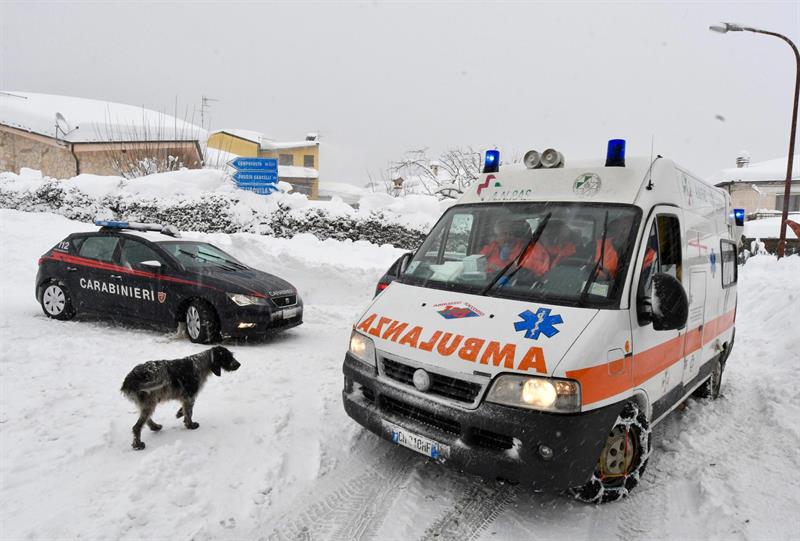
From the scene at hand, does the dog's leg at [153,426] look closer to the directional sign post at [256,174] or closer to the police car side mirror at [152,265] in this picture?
the police car side mirror at [152,265]

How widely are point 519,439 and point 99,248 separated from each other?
7.10m

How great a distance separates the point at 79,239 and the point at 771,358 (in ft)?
35.4

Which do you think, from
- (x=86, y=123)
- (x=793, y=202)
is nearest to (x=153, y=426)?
(x=86, y=123)

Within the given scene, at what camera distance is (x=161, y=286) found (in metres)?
6.83

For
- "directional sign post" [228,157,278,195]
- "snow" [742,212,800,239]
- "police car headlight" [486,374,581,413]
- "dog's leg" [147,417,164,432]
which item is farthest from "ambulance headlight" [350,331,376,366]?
"snow" [742,212,800,239]

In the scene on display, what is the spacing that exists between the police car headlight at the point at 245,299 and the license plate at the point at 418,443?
388 cm

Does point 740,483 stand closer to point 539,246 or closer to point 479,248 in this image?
point 539,246

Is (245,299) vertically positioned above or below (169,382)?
above

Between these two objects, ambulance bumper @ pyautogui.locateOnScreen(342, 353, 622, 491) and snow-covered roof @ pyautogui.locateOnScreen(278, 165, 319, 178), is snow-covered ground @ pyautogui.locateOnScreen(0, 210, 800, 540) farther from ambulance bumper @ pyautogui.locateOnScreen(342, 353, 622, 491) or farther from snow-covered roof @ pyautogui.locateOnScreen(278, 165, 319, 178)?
snow-covered roof @ pyautogui.locateOnScreen(278, 165, 319, 178)

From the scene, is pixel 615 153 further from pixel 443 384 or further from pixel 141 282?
pixel 141 282

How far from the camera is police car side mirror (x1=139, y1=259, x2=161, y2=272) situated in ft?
22.3

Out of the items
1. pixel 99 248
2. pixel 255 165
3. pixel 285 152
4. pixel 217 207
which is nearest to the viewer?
pixel 99 248

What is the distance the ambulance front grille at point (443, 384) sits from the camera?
9.89 feet

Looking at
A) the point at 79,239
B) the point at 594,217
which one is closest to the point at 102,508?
the point at 594,217
